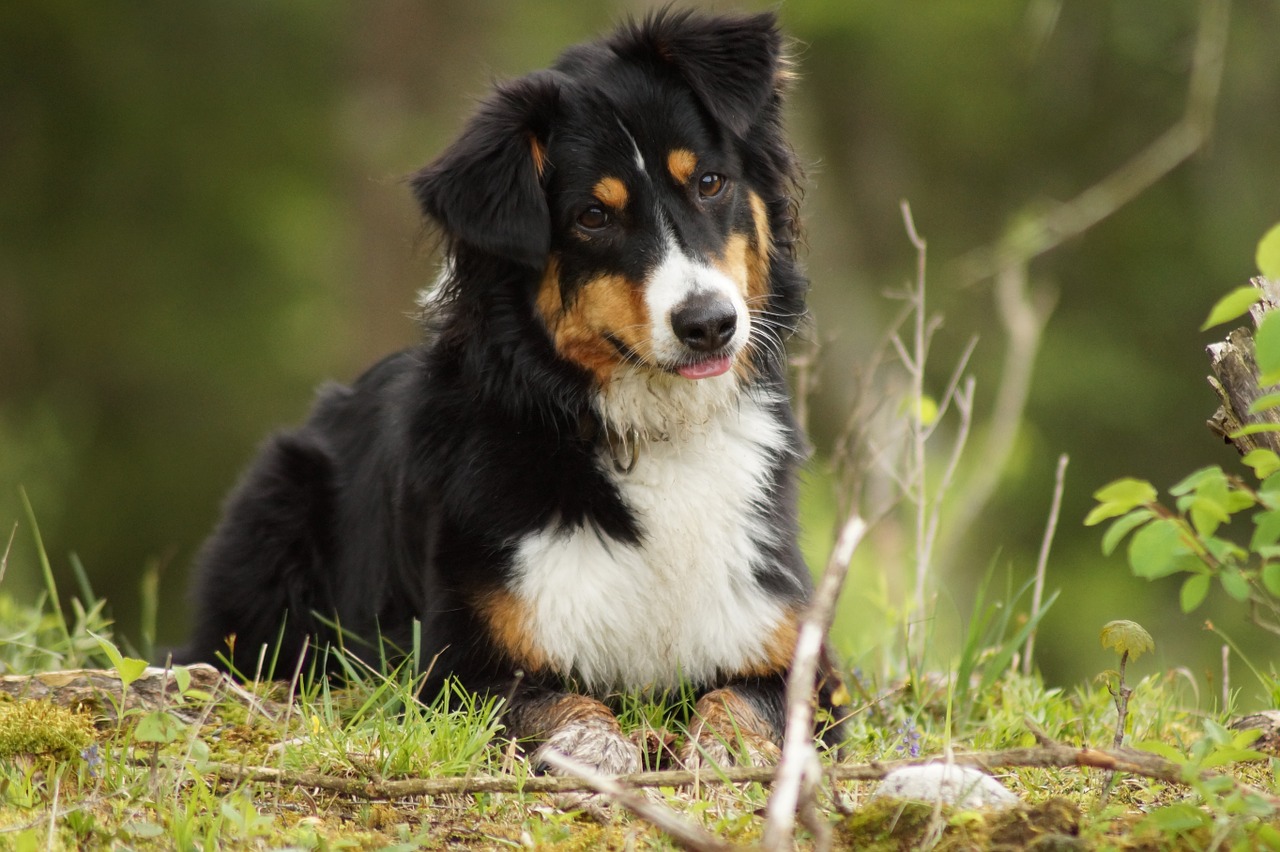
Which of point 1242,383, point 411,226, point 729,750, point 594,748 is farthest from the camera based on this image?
point 411,226

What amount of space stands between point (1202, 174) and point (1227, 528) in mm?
3075

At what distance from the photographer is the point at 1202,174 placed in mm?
12242

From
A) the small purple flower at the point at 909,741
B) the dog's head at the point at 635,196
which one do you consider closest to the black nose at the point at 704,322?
the dog's head at the point at 635,196

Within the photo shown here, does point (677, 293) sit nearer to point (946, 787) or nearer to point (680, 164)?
point (680, 164)

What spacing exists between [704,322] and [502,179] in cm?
72

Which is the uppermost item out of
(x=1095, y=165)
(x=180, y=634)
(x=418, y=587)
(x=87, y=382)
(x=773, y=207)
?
(x=1095, y=165)

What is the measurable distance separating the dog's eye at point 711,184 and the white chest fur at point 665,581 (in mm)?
669

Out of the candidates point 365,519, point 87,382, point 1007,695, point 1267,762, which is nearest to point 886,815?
point 1267,762

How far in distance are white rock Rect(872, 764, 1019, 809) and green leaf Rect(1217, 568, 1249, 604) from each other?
0.62 metres

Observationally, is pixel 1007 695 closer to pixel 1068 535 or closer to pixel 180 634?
pixel 1068 535

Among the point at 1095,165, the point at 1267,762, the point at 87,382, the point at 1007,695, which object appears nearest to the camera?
the point at 1267,762

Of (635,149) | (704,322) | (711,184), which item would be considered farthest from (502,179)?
(704,322)

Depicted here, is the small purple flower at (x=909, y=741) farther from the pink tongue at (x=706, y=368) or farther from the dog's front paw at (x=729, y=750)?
the pink tongue at (x=706, y=368)

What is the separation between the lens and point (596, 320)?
399 cm
